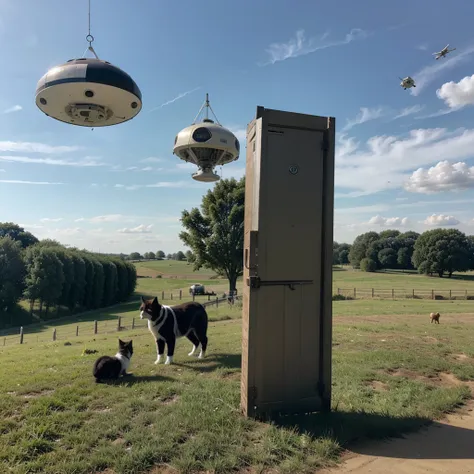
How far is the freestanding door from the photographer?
194 inches

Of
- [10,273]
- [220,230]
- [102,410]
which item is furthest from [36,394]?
[10,273]

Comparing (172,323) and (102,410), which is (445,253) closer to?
(172,323)

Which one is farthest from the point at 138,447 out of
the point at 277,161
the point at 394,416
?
the point at 277,161

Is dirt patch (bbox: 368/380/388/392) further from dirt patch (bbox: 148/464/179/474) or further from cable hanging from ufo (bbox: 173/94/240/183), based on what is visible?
cable hanging from ufo (bbox: 173/94/240/183)

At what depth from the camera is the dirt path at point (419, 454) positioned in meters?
3.84

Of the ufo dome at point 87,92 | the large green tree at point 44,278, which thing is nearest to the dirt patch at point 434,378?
the ufo dome at point 87,92

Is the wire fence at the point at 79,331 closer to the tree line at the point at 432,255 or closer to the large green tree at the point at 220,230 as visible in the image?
the large green tree at the point at 220,230

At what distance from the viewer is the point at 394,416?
204 inches

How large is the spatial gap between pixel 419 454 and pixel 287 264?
261 centimetres

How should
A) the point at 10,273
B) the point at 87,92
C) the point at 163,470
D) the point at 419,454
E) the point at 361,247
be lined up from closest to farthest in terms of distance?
the point at 163,470, the point at 419,454, the point at 87,92, the point at 10,273, the point at 361,247

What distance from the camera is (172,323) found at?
811cm

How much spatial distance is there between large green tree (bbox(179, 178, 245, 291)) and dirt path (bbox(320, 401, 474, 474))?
3069 cm

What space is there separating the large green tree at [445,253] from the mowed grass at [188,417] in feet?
253

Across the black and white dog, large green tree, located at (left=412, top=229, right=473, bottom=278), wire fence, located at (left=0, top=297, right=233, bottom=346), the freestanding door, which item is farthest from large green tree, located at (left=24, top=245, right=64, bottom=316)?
large green tree, located at (left=412, top=229, right=473, bottom=278)
